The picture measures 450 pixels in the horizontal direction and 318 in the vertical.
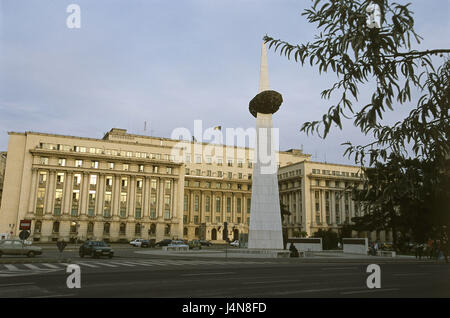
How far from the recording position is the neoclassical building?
247 ft

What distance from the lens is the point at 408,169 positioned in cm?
733

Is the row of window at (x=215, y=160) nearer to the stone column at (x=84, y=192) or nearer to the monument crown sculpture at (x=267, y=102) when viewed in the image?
the stone column at (x=84, y=192)

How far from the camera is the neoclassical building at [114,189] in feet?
247

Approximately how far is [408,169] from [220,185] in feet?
310

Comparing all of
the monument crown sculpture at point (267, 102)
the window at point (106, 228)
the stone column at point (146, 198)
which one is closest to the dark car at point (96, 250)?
the monument crown sculpture at point (267, 102)

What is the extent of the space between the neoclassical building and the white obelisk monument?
178 ft

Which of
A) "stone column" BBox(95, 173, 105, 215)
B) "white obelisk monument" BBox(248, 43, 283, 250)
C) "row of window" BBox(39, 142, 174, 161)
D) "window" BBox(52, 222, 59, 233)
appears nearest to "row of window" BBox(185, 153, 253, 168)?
"row of window" BBox(39, 142, 174, 161)

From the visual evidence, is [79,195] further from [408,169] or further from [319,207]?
[408,169]

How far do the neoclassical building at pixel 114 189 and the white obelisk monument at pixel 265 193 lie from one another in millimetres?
54291

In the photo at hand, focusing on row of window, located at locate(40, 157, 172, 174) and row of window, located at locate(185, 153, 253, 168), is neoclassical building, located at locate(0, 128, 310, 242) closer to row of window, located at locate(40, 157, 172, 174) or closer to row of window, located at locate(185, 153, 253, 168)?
row of window, located at locate(40, 157, 172, 174)

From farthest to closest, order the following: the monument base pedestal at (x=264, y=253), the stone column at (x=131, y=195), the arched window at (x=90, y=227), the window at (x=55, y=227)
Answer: the stone column at (x=131, y=195) < the arched window at (x=90, y=227) < the window at (x=55, y=227) < the monument base pedestal at (x=264, y=253)

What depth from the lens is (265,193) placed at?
3275cm
